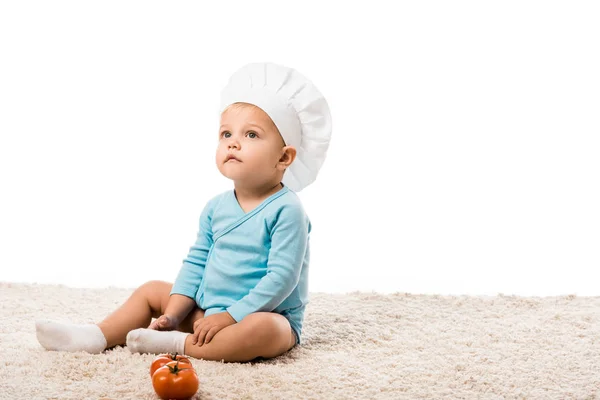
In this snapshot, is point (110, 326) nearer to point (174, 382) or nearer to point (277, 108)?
point (174, 382)

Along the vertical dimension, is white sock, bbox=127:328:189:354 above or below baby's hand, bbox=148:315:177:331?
below

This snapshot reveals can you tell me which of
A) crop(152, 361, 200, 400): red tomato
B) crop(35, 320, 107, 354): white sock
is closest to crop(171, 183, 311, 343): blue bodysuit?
crop(35, 320, 107, 354): white sock

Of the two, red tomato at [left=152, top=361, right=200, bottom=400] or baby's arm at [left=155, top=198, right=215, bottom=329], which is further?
baby's arm at [left=155, top=198, right=215, bottom=329]

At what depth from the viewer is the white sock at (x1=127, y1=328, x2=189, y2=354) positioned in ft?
7.31

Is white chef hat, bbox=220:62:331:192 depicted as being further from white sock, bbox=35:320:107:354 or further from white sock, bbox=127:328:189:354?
white sock, bbox=35:320:107:354

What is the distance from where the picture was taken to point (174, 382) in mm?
1791

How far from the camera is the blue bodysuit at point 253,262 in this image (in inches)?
90.0

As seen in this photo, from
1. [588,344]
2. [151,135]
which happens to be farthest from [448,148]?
[588,344]

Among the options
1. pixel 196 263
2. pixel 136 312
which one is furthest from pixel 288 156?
pixel 136 312

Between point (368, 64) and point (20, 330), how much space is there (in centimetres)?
246

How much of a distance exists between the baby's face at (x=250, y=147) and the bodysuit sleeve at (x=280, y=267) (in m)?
0.14

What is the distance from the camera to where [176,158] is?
4.45 meters

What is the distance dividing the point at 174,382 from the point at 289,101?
98 cm

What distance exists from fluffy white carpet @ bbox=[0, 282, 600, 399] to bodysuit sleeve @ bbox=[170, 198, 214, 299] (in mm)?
278
